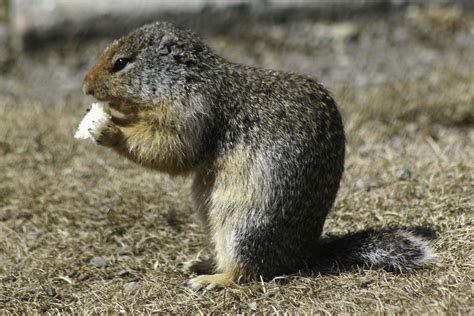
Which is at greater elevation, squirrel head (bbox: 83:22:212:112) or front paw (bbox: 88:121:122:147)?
squirrel head (bbox: 83:22:212:112)

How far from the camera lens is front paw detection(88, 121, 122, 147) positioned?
4.97 meters

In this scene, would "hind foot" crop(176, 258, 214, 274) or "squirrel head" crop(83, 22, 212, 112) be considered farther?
"hind foot" crop(176, 258, 214, 274)

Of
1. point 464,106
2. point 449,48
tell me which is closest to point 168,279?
point 464,106

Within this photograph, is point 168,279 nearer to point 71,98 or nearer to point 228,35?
point 71,98

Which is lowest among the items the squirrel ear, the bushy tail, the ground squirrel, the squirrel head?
the bushy tail

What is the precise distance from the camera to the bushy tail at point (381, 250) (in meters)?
4.76

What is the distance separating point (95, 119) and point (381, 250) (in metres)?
1.88

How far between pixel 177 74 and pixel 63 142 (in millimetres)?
2954

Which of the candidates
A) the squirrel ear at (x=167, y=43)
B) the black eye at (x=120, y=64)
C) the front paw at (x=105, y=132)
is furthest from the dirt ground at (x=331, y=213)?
the squirrel ear at (x=167, y=43)

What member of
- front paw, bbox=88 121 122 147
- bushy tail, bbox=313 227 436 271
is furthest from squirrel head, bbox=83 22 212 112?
bushy tail, bbox=313 227 436 271

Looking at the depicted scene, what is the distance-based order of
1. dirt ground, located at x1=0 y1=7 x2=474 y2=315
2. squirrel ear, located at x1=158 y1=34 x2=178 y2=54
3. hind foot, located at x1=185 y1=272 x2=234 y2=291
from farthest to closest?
squirrel ear, located at x1=158 y1=34 x2=178 y2=54
hind foot, located at x1=185 y1=272 x2=234 y2=291
dirt ground, located at x1=0 y1=7 x2=474 y2=315

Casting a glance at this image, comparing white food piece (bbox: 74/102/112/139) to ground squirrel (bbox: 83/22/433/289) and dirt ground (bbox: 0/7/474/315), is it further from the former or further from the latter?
dirt ground (bbox: 0/7/474/315)

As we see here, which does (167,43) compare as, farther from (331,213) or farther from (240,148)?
(331,213)

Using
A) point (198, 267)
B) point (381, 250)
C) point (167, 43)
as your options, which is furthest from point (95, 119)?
point (381, 250)
